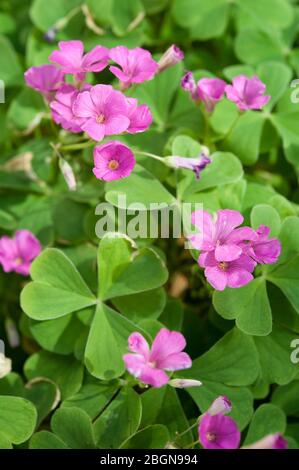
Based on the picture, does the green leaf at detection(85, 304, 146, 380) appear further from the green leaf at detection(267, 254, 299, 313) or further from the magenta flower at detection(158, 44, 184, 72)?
the magenta flower at detection(158, 44, 184, 72)

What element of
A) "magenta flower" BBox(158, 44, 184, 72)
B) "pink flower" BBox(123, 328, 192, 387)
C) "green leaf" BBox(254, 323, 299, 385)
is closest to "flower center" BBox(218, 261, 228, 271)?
"pink flower" BBox(123, 328, 192, 387)

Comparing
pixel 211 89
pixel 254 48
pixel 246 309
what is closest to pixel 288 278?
pixel 246 309

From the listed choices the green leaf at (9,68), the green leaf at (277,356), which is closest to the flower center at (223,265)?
the green leaf at (277,356)

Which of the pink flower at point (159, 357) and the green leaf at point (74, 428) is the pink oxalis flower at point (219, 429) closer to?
the pink flower at point (159, 357)

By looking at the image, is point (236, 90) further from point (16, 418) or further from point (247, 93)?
point (16, 418)

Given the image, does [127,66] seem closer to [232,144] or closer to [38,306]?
[232,144]

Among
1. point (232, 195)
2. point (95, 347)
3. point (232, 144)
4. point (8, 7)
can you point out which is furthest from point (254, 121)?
point (8, 7)
